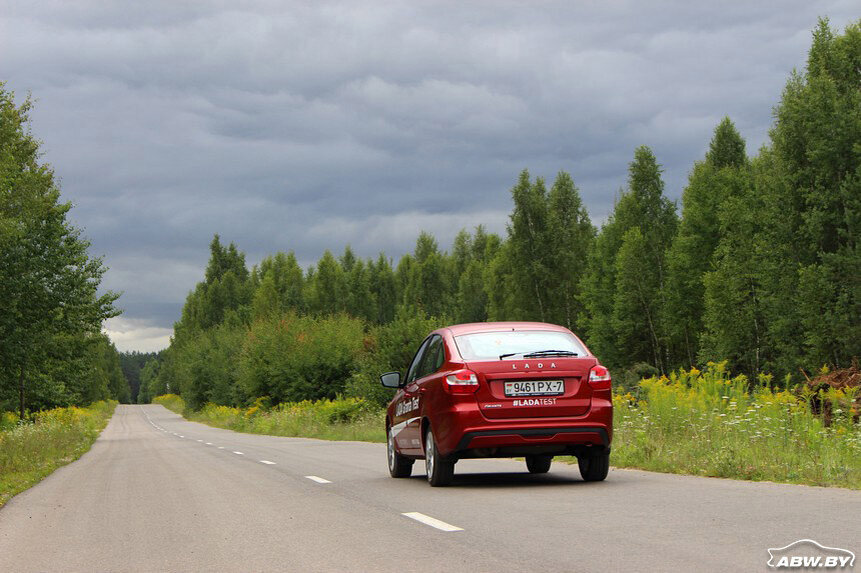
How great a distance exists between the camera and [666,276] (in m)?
72.8

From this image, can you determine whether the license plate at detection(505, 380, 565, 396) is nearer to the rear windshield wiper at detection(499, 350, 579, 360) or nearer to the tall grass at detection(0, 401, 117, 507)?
the rear windshield wiper at detection(499, 350, 579, 360)

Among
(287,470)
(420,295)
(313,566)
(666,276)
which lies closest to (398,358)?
(287,470)

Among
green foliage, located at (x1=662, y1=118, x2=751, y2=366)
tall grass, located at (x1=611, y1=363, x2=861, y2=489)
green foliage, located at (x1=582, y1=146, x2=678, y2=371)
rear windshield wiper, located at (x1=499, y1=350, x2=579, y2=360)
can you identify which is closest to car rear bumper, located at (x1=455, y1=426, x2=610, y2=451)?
rear windshield wiper, located at (x1=499, y1=350, x2=579, y2=360)

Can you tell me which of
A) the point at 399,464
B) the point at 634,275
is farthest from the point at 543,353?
the point at 634,275

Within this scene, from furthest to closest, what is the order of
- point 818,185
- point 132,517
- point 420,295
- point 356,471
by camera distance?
point 420,295
point 818,185
point 356,471
point 132,517

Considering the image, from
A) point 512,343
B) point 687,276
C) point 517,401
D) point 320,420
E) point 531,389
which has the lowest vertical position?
point 320,420

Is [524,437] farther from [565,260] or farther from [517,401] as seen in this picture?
[565,260]

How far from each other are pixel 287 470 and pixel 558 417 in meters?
6.94

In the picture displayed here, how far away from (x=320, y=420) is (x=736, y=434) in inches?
1174

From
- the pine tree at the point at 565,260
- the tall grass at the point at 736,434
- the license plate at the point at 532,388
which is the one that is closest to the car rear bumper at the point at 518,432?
the license plate at the point at 532,388

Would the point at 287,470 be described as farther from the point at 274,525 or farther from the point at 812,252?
the point at 812,252

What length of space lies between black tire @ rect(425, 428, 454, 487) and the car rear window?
3.46 ft

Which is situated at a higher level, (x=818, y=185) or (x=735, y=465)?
(x=818, y=185)

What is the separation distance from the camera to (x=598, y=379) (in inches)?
415
